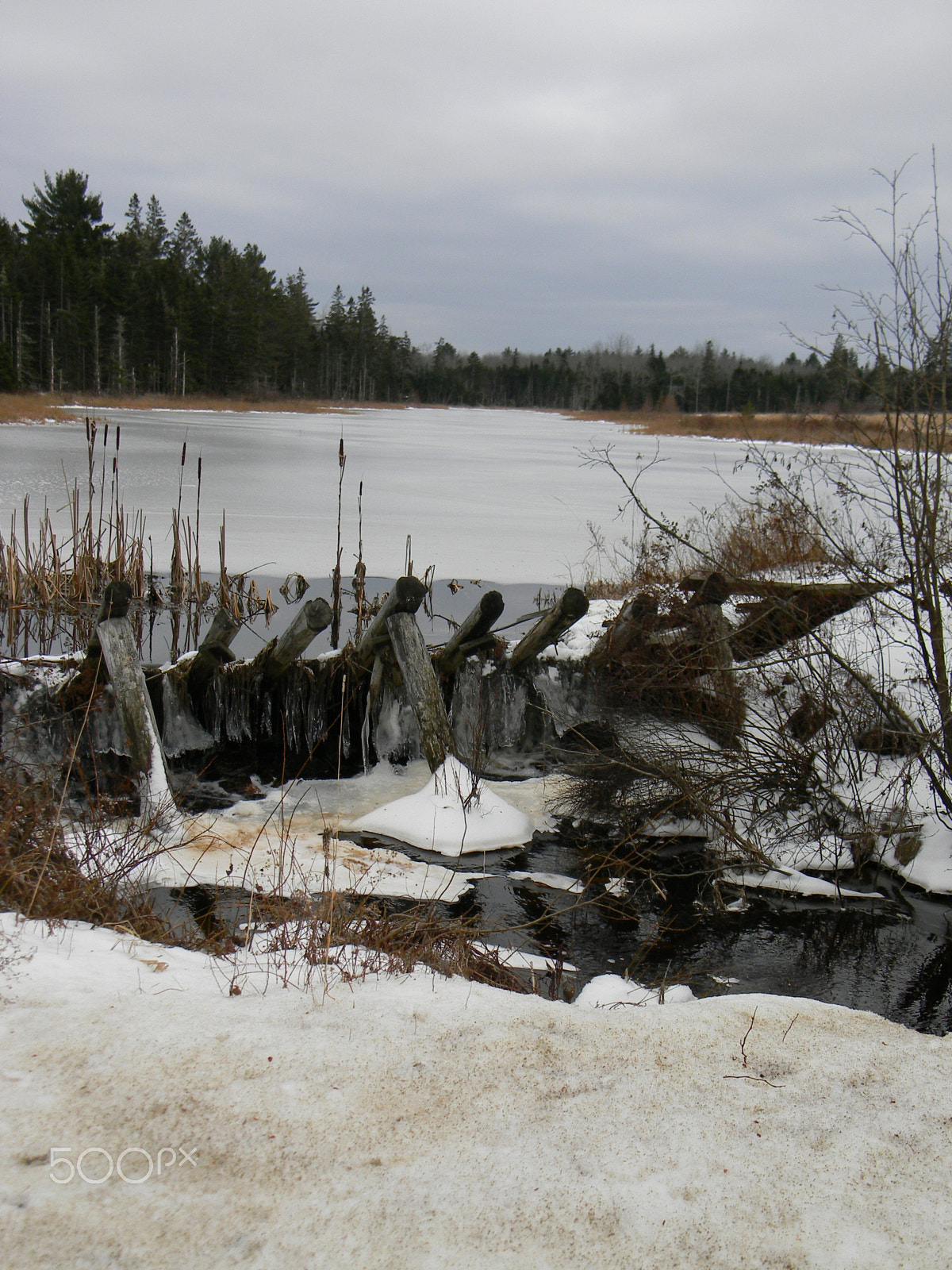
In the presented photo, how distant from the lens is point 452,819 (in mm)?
6062

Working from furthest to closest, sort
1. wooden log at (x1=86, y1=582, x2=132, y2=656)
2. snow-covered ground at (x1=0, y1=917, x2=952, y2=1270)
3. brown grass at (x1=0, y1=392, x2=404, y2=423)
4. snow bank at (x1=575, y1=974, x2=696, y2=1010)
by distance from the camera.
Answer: brown grass at (x1=0, y1=392, x2=404, y2=423) < wooden log at (x1=86, y1=582, x2=132, y2=656) < snow bank at (x1=575, y1=974, x2=696, y2=1010) < snow-covered ground at (x1=0, y1=917, x2=952, y2=1270)

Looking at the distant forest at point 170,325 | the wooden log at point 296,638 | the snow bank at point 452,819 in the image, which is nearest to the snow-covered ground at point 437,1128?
the snow bank at point 452,819

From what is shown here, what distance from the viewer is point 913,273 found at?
15.0 ft

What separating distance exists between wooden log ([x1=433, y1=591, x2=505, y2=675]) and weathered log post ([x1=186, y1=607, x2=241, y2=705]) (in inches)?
66.0

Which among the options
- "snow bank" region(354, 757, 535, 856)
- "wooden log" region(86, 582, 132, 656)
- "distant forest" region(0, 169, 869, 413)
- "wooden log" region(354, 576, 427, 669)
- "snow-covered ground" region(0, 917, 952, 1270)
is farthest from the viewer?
"distant forest" region(0, 169, 869, 413)

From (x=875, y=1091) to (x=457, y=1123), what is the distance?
51.4 inches

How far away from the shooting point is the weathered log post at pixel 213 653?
6.95 m

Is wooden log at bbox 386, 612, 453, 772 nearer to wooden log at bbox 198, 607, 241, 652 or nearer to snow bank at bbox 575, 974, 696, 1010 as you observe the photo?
wooden log at bbox 198, 607, 241, 652

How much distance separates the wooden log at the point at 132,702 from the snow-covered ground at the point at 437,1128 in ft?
9.85

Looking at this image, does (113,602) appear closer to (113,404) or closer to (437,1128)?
(437,1128)

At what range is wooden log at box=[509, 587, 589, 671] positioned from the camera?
663 centimetres

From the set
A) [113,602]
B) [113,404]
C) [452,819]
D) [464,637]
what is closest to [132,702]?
[113,602]

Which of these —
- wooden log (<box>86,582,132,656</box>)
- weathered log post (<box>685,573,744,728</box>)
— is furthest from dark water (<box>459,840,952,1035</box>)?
wooden log (<box>86,582,132,656</box>)

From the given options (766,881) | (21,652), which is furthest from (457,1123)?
(21,652)
